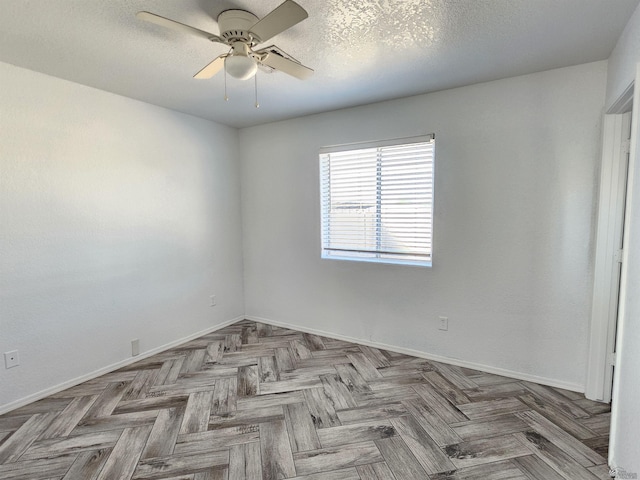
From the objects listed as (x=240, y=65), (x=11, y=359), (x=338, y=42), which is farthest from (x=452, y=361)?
(x=11, y=359)

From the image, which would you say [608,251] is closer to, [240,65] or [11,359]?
[240,65]

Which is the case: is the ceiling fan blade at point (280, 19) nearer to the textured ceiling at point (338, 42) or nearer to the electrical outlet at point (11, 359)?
the textured ceiling at point (338, 42)

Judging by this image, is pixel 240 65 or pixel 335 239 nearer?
pixel 240 65

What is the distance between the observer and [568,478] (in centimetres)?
169

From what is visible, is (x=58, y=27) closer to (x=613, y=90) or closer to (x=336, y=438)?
(x=336, y=438)

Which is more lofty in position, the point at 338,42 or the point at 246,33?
the point at 338,42

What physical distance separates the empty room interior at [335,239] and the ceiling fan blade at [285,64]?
0.02 meters

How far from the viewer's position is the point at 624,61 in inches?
73.7

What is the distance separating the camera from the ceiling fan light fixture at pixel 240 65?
5.40ft

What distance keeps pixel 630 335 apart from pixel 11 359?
3.81m

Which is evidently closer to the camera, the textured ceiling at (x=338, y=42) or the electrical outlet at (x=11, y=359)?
the textured ceiling at (x=338, y=42)

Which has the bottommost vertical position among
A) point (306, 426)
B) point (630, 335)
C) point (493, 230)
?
point (306, 426)

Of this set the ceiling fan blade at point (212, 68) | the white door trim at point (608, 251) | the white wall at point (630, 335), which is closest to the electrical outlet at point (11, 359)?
the ceiling fan blade at point (212, 68)

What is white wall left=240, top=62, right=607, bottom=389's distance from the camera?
2.43m
